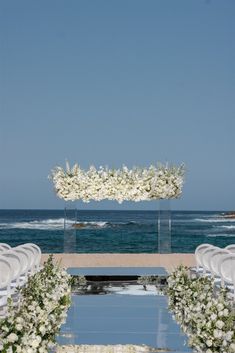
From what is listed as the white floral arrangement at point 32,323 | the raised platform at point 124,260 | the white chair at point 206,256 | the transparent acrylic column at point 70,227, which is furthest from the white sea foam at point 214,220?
the white floral arrangement at point 32,323

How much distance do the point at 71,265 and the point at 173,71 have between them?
93.1 feet

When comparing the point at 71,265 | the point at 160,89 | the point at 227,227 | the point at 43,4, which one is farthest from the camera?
the point at 227,227

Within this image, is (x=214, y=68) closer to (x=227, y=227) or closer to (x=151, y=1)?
(x=151, y=1)

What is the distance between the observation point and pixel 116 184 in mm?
14352

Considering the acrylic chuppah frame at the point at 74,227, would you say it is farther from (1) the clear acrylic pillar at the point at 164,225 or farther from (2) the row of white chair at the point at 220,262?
(2) the row of white chair at the point at 220,262

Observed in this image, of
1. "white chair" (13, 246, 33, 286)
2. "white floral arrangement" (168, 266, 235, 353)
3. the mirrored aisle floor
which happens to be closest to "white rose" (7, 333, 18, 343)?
"white floral arrangement" (168, 266, 235, 353)

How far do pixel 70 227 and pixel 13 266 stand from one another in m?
4.20

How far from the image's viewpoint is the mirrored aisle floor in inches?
347

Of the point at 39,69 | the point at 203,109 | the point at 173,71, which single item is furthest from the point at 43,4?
the point at 203,109

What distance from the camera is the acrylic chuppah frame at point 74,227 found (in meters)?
14.7

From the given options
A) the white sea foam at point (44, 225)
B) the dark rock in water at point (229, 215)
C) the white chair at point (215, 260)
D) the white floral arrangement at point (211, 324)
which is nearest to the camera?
the white floral arrangement at point (211, 324)

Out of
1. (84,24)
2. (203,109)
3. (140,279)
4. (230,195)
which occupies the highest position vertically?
(84,24)

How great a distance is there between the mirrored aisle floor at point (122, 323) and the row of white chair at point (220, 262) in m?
0.86

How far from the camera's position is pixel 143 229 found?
4538 centimetres
